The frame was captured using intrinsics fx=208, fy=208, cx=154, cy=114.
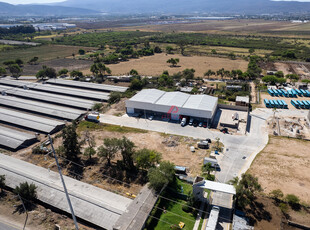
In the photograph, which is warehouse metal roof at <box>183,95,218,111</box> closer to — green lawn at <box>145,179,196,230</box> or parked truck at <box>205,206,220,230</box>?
green lawn at <box>145,179,196,230</box>

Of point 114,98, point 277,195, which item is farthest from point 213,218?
point 114,98

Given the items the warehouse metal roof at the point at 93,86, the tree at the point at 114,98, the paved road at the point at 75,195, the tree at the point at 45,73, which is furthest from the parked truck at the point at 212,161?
the tree at the point at 45,73

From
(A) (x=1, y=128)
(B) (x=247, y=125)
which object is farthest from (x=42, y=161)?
(B) (x=247, y=125)

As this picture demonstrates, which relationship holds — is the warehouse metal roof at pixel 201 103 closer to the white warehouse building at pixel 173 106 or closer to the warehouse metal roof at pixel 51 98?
the white warehouse building at pixel 173 106

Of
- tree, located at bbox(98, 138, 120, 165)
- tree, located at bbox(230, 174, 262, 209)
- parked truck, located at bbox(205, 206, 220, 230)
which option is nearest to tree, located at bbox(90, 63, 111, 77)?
tree, located at bbox(98, 138, 120, 165)

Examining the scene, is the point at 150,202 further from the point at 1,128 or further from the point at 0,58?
the point at 0,58

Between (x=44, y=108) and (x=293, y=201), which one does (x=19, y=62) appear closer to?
(x=44, y=108)
